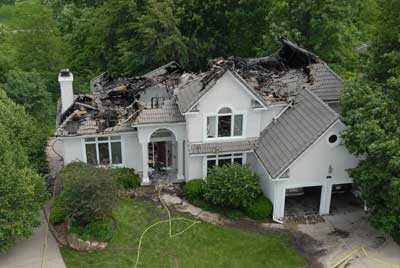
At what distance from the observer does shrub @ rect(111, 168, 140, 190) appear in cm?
3098

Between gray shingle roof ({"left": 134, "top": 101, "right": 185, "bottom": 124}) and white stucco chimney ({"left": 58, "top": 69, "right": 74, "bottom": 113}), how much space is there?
556 centimetres

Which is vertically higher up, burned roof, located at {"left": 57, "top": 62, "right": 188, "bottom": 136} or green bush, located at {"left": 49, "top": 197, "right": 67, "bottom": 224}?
burned roof, located at {"left": 57, "top": 62, "right": 188, "bottom": 136}

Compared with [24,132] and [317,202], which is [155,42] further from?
[317,202]

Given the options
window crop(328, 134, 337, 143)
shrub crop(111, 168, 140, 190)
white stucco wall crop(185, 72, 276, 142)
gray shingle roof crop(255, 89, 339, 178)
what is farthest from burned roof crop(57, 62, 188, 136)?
window crop(328, 134, 337, 143)

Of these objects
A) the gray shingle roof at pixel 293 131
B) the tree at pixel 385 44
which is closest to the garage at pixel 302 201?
the gray shingle roof at pixel 293 131

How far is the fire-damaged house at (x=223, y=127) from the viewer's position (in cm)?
2770

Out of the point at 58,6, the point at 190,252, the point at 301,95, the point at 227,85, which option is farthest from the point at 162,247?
the point at 58,6

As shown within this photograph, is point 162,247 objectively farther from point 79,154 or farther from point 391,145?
point 391,145

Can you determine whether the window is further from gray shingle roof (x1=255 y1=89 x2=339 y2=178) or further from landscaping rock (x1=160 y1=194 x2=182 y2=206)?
landscaping rock (x1=160 y1=194 x2=182 y2=206)

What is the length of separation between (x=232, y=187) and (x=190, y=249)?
4.41 metres

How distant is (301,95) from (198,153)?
293 inches

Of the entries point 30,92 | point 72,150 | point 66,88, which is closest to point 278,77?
point 66,88

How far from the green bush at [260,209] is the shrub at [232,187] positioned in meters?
0.30

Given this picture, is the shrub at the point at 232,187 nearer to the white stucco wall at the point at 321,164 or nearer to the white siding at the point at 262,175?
the white siding at the point at 262,175
